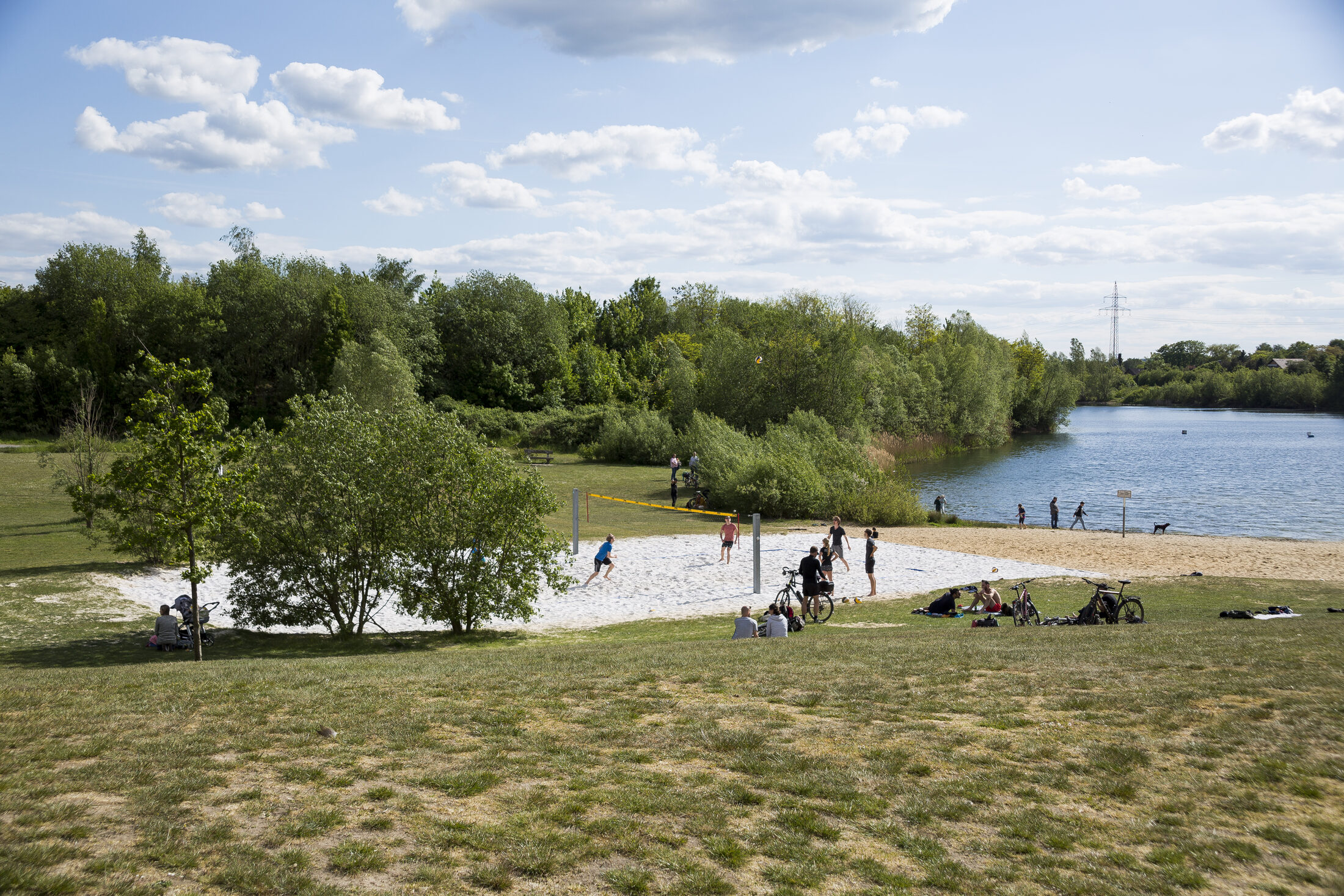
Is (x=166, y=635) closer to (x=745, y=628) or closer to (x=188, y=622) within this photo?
(x=188, y=622)

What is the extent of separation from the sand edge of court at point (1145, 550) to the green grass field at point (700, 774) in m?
15.8

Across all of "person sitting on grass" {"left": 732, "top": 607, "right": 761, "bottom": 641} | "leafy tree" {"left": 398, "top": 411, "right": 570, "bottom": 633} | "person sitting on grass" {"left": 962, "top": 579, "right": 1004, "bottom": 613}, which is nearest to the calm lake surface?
"person sitting on grass" {"left": 962, "top": 579, "right": 1004, "bottom": 613}

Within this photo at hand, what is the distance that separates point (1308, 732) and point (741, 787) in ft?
16.3

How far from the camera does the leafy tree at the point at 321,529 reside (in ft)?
55.6

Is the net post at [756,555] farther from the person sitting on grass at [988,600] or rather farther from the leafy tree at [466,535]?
the person sitting on grass at [988,600]

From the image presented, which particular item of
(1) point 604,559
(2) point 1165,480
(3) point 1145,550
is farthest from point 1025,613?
(2) point 1165,480

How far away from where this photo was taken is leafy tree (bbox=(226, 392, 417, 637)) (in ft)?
55.6

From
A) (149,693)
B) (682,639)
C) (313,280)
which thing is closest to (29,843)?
(149,693)

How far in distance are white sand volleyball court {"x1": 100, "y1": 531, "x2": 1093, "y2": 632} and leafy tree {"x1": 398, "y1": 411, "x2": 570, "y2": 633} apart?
0.94 m

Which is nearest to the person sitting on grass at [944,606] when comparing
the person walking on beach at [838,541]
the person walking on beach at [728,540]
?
the person walking on beach at [838,541]

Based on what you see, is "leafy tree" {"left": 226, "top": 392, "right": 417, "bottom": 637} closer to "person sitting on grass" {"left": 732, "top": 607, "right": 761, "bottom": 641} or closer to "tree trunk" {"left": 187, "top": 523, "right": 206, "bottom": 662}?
"tree trunk" {"left": 187, "top": 523, "right": 206, "bottom": 662}

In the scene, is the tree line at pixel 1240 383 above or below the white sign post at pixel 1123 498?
above

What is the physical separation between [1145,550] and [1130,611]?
16.0 m

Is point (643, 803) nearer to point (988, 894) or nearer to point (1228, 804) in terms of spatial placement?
point (988, 894)
